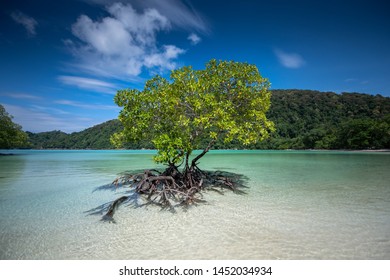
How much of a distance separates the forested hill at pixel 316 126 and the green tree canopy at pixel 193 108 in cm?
7812

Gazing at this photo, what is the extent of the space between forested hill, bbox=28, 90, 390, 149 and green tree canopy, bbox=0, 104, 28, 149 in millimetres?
27862

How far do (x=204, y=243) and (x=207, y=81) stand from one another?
715 centimetres

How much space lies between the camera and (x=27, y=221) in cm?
680

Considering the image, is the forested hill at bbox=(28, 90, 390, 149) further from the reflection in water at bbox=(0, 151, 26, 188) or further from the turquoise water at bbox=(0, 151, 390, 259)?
the turquoise water at bbox=(0, 151, 390, 259)

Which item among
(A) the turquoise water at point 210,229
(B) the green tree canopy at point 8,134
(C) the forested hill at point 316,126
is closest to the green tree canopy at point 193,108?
(A) the turquoise water at point 210,229

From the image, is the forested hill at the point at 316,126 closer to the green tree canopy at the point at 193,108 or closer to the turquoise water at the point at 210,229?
the green tree canopy at the point at 193,108

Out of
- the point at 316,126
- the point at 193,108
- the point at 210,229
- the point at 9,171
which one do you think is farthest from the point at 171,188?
the point at 316,126

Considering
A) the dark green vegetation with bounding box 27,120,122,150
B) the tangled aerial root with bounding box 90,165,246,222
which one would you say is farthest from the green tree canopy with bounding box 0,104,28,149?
the dark green vegetation with bounding box 27,120,122,150

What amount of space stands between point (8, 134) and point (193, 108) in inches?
2452

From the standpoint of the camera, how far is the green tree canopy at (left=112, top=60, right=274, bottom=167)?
31.4 ft

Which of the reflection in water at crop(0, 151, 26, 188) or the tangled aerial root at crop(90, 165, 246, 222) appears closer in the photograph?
the tangled aerial root at crop(90, 165, 246, 222)

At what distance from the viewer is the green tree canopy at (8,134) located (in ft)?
170

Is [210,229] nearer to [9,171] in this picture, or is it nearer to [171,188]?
[171,188]

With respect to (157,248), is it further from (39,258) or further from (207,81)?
(207,81)
